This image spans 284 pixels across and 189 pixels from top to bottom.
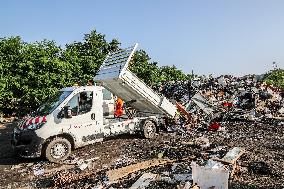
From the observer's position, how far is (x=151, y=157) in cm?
852

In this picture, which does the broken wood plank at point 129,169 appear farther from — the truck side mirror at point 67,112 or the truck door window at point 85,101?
the truck door window at point 85,101

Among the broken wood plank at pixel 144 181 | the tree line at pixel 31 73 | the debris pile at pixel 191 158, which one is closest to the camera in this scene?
the broken wood plank at pixel 144 181

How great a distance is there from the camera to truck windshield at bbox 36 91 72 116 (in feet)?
30.1

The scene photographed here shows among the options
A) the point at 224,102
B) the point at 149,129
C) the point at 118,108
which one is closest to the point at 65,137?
the point at 118,108

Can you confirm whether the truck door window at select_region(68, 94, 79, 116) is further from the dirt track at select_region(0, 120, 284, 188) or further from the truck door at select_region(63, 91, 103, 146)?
the dirt track at select_region(0, 120, 284, 188)

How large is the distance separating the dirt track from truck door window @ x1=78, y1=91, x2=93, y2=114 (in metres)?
1.34

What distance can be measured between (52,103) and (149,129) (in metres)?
3.45

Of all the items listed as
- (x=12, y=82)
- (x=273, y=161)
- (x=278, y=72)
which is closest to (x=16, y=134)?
(x=273, y=161)

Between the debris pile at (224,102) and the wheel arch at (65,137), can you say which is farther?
the debris pile at (224,102)

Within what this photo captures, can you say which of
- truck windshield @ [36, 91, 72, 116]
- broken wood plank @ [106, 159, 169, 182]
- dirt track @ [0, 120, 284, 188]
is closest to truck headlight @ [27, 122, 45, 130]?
truck windshield @ [36, 91, 72, 116]

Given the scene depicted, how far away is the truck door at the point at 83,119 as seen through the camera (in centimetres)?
920

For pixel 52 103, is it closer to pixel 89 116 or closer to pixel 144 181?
pixel 89 116

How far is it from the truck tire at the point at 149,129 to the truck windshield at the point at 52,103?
298 centimetres

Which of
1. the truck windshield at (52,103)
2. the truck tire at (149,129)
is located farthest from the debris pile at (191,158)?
the truck windshield at (52,103)
